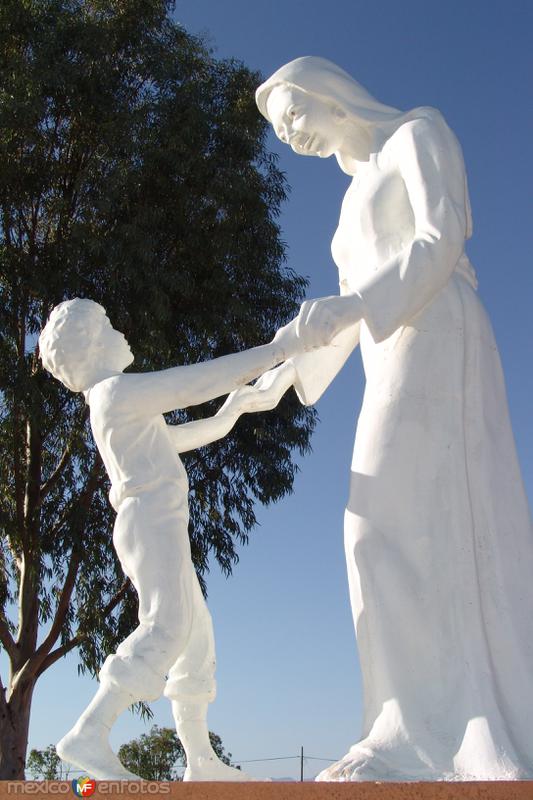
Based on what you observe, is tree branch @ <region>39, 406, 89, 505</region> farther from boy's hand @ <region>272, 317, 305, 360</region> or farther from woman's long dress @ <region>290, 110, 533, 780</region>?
boy's hand @ <region>272, 317, 305, 360</region>

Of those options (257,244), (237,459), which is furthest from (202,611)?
(257,244)

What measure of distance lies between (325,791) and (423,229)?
6.85 ft

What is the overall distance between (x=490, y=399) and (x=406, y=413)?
14.4 inches

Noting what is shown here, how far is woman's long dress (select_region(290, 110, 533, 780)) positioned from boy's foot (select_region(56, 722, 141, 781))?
0.69 m

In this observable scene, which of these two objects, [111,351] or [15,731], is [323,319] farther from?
[15,731]

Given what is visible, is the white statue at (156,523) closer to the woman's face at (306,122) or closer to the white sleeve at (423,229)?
A: the white sleeve at (423,229)

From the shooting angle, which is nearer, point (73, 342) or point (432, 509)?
point (432, 509)

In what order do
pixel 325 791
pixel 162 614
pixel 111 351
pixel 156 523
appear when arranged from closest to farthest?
pixel 325 791
pixel 162 614
pixel 156 523
pixel 111 351

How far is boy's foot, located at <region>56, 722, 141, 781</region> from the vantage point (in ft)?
10.4

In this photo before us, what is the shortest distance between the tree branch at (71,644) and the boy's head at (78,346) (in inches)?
370

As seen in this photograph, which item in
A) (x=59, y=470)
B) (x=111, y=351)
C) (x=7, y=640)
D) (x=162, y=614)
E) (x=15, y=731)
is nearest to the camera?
(x=162, y=614)

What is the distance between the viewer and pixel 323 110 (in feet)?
13.7

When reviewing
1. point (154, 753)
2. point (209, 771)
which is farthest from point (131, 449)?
point (154, 753)

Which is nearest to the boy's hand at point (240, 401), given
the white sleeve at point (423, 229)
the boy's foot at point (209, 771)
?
the white sleeve at point (423, 229)
